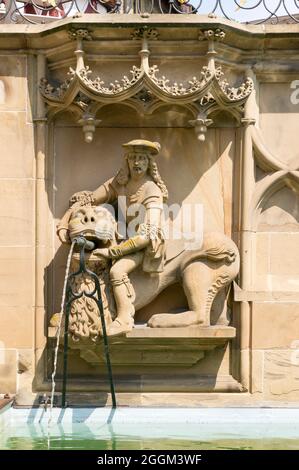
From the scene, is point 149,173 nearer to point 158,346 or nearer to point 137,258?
point 137,258

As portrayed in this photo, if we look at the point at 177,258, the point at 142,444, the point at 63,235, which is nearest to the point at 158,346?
the point at 177,258

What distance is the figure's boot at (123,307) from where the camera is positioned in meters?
9.38

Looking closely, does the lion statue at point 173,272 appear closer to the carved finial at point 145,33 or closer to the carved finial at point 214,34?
the carved finial at point 145,33

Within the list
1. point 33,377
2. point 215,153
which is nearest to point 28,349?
point 33,377

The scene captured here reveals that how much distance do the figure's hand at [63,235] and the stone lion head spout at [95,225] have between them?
65mm

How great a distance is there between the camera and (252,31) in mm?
9727

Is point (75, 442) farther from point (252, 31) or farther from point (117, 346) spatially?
point (252, 31)

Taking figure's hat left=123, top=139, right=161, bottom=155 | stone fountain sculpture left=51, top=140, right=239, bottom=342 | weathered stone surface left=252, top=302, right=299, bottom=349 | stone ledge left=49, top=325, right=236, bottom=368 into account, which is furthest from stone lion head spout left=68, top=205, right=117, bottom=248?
weathered stone surface left=252, top=302, right=299, bottom=349

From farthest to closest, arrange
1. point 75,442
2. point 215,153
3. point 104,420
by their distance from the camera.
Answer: point 215,153 → point 104,420 → point 75,442

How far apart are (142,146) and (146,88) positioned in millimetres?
Answer: 448

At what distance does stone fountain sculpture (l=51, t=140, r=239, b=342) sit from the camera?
9.46 metres

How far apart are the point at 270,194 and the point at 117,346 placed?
173 cm

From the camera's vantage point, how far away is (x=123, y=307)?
31.1 ft

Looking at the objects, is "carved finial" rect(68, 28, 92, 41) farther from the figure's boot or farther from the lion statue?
the figure's boot
